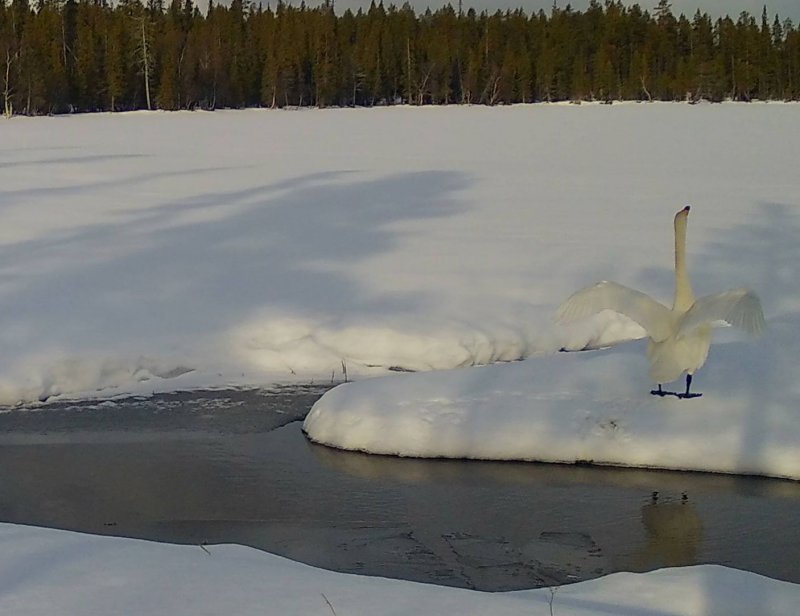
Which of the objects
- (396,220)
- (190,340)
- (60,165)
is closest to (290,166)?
(60,165)

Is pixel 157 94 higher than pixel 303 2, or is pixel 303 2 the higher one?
pixel 303 2

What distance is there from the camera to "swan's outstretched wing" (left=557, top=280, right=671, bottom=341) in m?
5.27

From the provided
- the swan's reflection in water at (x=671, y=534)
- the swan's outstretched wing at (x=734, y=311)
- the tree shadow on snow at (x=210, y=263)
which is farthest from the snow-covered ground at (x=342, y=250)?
the swan's reflection in water at (x=671, y=534)

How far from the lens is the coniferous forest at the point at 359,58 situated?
145 feet

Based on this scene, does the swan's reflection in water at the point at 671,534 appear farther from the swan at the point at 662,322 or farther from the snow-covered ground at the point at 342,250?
the snow-covered ground at the point at 342,250

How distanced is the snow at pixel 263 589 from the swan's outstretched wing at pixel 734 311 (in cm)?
163

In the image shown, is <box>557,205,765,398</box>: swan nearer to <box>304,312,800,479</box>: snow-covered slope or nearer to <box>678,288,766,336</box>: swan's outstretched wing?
<box>678,288,766,336</box>: swan's outstretched wing

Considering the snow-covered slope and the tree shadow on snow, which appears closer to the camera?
the snow-covered slope

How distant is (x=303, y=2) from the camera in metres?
63.1

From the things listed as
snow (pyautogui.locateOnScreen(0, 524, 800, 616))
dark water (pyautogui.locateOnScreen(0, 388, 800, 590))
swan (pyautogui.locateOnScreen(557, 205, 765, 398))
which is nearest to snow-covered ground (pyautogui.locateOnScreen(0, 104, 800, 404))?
swan (pyautogui.locateOnScreen(557, 205, 765, 398))

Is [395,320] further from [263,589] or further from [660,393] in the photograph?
[263,589]

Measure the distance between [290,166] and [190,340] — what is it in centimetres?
1011

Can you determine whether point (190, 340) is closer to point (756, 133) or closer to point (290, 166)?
point (290, 166)

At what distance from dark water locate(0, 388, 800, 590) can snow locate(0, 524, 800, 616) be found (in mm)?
571
